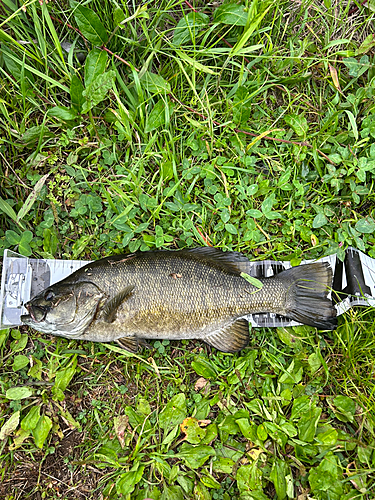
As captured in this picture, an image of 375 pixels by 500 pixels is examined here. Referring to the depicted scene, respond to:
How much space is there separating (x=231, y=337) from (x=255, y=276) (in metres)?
0.60

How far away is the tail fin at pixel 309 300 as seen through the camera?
9.52 feet

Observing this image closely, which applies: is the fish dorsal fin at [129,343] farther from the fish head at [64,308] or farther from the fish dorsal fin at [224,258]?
the fish dorsal fin at [224,258]

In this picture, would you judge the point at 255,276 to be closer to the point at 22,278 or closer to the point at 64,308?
the point at 64,308

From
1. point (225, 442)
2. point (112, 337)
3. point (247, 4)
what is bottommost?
point (225, 442)

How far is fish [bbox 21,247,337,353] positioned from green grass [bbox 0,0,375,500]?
203 mm

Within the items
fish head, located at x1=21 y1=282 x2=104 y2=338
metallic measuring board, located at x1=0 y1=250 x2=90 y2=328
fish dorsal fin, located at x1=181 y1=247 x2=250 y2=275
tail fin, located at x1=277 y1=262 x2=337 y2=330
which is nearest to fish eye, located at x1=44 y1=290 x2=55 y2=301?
fish head, located at x1=21 y1=282 x2=104 y2=338

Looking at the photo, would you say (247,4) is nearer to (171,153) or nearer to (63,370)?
(171,153)

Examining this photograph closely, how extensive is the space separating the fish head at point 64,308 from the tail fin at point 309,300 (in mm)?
1609

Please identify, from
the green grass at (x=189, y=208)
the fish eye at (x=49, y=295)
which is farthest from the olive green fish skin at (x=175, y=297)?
the fish eye at (x=49, y=295)

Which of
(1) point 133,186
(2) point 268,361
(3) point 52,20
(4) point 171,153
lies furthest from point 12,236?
(2) point 268,361

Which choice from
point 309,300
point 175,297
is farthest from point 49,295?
point 309,300

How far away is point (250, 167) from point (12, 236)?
2258 millimetres

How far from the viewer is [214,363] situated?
3.00 m

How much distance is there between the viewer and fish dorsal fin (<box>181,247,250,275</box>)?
2947 mm
